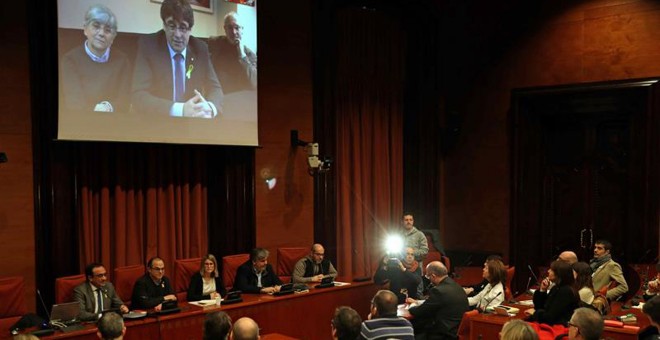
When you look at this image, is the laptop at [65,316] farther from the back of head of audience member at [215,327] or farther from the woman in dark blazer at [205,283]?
the back of head of audience member at [215,327]

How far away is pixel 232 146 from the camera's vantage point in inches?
279

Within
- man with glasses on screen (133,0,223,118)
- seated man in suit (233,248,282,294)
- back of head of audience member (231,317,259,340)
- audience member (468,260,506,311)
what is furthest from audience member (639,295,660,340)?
man with glasses on screen (133,0,223,118)

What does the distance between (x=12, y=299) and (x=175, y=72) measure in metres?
2.63

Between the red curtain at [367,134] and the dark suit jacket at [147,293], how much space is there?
304 cm

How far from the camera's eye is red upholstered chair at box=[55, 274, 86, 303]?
5.30 metres

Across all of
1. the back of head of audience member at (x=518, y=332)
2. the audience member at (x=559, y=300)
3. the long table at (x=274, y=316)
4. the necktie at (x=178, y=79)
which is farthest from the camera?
the necktie at (x=178, y=79)

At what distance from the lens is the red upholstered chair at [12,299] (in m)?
5.04

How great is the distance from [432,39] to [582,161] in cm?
280

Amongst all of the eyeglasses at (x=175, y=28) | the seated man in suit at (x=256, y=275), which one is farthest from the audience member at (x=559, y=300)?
the eyeglasses at (x=175, y=28)

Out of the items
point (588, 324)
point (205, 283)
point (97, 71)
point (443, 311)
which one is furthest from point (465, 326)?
point (97, 71)

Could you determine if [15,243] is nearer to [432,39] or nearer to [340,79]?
[340,79]

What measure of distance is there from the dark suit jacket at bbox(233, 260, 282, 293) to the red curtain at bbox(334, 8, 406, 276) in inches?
76.9

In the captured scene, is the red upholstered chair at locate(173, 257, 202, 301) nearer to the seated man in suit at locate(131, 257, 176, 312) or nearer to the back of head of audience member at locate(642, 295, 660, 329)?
the seated man in suit at locate(131, 257, 176, 312)

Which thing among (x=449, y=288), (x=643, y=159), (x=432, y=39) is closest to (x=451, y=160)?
(x=432, y=39)
